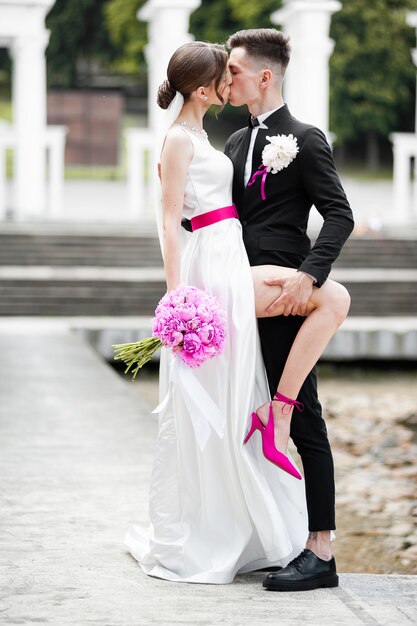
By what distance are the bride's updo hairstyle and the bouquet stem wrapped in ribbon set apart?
0.72m

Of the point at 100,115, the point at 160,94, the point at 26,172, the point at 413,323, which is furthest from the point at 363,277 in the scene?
the point at 100,115

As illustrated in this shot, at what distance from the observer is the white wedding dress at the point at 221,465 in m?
4.61

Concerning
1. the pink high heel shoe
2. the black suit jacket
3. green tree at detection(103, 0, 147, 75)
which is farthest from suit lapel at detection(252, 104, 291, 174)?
green tree at detection(103, 0, 147, 75)

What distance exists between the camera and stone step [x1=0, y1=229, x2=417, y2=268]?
59.7ft

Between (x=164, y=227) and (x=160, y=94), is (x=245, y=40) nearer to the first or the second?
(x=160, y=94)

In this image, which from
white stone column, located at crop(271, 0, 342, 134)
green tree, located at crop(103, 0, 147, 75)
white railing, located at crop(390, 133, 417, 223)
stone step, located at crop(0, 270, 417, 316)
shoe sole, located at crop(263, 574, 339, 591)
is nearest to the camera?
shoe sole, located at crop(263, 574, 339, 591)

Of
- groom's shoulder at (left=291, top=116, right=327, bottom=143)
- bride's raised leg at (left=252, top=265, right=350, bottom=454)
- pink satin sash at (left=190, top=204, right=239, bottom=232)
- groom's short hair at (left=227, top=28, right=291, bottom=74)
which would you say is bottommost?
bride's raised leg at (left=252, top=265, right=350, bottom=454)

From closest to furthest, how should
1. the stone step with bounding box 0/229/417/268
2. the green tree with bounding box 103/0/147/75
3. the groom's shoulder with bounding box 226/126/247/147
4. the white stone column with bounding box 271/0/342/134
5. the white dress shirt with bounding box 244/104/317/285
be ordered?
the white dress shirt with bounding box 244/104/317/285
the groom's shoulder with bounding box 226/126/247/147
the stone step with bounding box 0/229/417/268
the white stone column with bounding box 271/0/342/134
the green tree with bounding box 103/0/147/75

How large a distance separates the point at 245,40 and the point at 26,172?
1946cm

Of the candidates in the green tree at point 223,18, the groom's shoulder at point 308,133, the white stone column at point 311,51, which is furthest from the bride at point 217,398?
the green tree at point 223,18

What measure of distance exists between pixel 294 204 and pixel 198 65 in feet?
1.91

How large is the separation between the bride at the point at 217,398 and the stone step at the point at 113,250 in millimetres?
13437

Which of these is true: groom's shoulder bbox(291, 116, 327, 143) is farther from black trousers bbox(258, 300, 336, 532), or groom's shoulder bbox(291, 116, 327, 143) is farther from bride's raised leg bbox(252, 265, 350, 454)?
black trousers bbox(258, 300, 336, 532)

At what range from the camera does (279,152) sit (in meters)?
4.54
